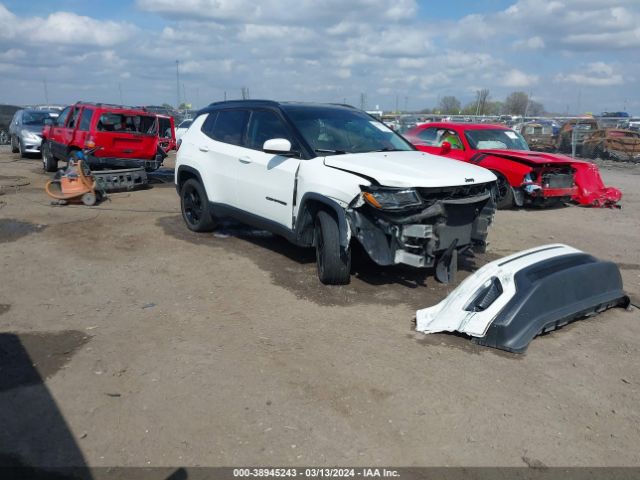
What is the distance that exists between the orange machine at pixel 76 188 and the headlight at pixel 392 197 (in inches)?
270

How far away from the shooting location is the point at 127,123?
40.4ft

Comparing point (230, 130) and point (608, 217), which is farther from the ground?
point (230, 130)

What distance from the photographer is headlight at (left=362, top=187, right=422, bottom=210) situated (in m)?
4.93

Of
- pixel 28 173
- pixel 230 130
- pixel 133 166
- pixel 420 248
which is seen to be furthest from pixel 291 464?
pixel 28 173

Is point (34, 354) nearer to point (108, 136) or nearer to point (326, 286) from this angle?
point (326, 286)

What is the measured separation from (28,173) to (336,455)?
46.6 feet

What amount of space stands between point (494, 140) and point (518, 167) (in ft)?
4.02

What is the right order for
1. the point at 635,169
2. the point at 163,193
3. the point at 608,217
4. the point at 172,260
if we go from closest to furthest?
the point at 172,260 < the point at 608,217 < the point at 163,193 < the point at 635,169

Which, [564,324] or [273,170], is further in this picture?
[273,170]

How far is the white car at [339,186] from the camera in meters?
5.04

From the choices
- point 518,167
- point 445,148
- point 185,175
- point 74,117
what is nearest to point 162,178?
point 74,117

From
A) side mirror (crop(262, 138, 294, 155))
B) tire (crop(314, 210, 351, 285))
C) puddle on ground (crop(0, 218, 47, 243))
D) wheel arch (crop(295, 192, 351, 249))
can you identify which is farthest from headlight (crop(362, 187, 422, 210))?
puddle on ground (crop(0, 218, 47, 243))

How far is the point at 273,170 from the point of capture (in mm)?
6152

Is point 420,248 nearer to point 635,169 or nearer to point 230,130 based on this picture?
point 230,130
